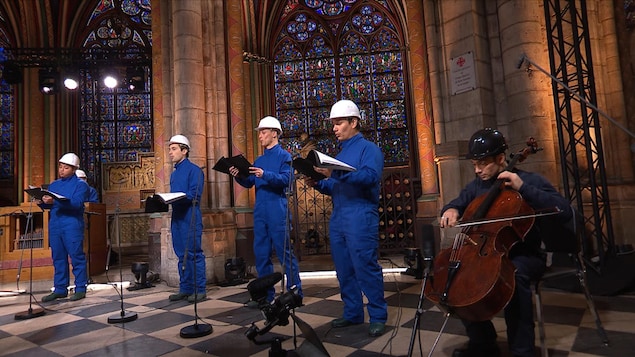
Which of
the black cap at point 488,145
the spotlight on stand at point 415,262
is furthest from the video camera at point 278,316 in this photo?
the spotlight on stand at point 415,262

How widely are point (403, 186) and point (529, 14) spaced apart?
5.74 meters

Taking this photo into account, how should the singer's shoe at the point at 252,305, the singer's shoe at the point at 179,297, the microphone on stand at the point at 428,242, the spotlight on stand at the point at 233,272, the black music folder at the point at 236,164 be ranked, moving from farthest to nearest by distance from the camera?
the spotlight on stand at the point at 233,272 < the singer's shoe at the point at 179,297 < the singer's shoe at the point at 252,305 < the black music folder at the point at 236,164 < the microphone on stand at the point at 428,242

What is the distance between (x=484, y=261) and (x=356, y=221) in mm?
1249

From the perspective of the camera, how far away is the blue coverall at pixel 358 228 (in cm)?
305

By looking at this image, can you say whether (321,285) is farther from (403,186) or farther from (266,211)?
(403,186)

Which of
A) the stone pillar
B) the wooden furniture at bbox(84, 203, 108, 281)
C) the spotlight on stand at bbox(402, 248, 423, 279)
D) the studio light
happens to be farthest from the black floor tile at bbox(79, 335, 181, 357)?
the studio light

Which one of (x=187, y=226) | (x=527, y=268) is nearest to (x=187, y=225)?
(x=187, y=226)

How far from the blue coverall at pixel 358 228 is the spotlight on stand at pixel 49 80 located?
1040cm

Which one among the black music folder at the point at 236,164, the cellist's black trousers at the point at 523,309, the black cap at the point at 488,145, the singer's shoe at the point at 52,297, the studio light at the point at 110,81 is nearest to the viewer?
the cellist's black trousers at the point at 523,309

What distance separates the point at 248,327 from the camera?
337 centimetres

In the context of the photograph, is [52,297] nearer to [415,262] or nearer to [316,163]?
[316,163]

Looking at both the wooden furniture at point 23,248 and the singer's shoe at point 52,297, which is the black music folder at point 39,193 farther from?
the wooden furniture at point 23,248

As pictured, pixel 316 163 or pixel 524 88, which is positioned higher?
pixel 524 88

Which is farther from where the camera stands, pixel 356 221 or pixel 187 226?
pixel 187 226
